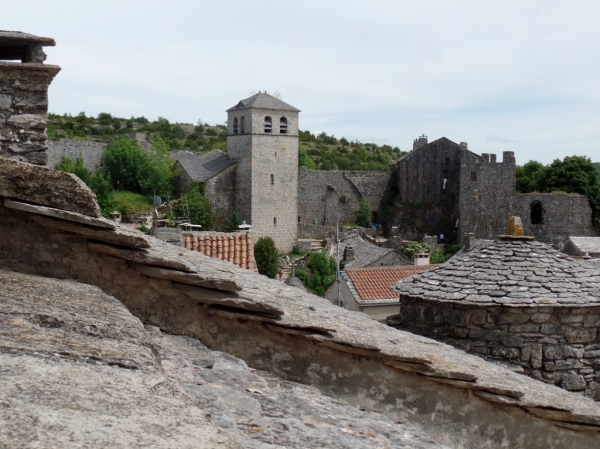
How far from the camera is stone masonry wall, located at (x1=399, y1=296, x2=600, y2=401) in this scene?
780 cm

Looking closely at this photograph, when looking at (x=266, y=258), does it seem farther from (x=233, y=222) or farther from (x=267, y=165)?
(x=267, y=165)

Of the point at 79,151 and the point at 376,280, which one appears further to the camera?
the point at 79,151

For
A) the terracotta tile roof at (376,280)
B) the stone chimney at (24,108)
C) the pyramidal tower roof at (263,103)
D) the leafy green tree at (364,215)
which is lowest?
the terracotta tile roof at (376,280)

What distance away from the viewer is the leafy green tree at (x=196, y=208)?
1865 inches

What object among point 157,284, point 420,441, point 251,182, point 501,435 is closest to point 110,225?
point 157,284

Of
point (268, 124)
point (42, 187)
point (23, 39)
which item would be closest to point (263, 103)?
point (268, 124)

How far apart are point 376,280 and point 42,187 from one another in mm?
18139

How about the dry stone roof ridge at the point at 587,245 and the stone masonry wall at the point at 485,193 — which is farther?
the stone masonry wall at the point at 485,193

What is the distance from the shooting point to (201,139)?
8281 centimetres

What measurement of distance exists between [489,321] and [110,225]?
519cm

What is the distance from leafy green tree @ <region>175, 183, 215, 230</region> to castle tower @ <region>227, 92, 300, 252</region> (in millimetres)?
2138

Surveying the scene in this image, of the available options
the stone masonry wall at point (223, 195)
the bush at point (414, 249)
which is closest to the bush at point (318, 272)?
the bush at point (414, 249)

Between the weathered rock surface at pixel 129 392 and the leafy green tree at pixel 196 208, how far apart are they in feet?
144

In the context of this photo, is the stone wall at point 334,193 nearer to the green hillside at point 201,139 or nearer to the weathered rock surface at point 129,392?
the green hillside at point 201,139
